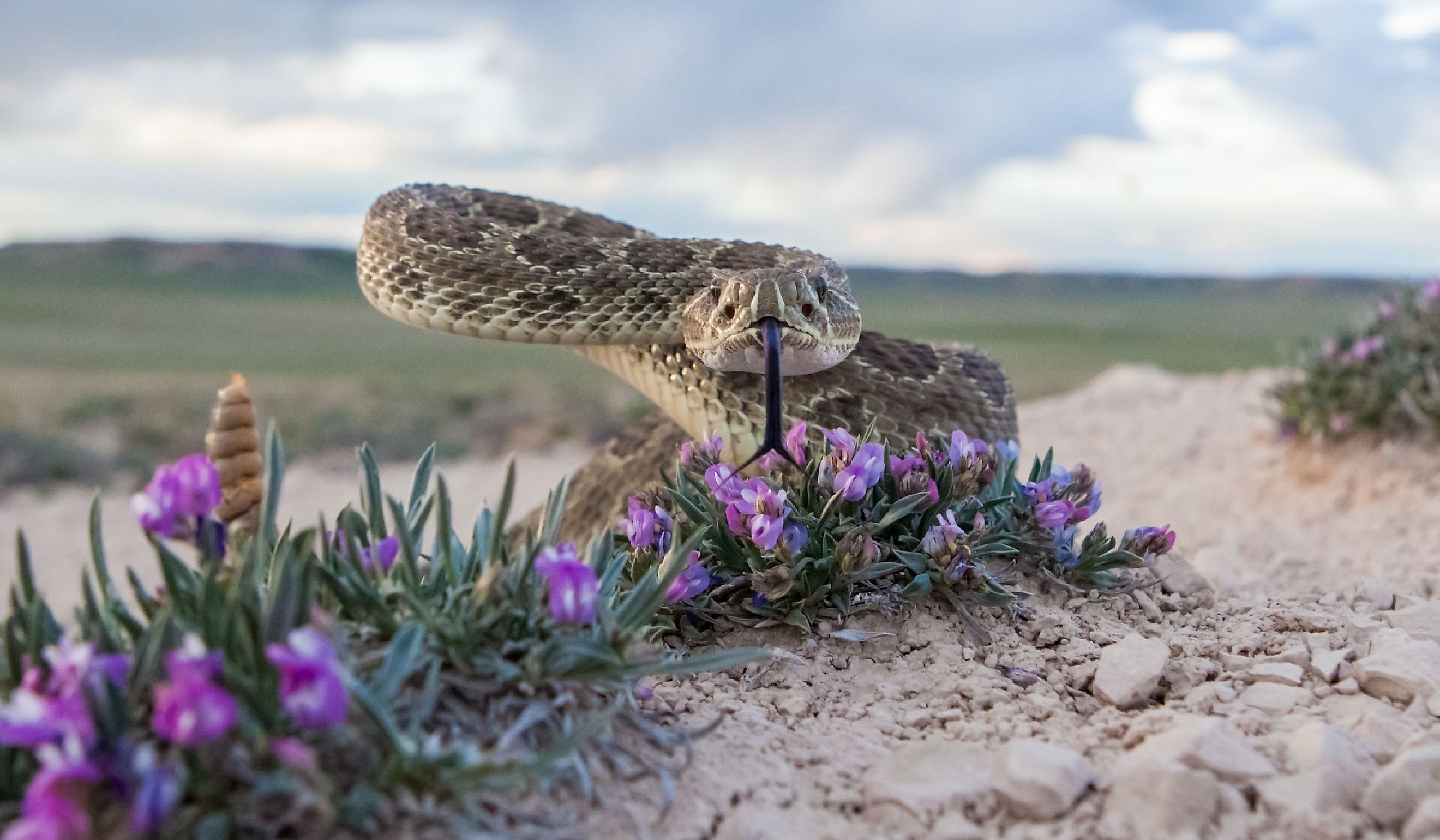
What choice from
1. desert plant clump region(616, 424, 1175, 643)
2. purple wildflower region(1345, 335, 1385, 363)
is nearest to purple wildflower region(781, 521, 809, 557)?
desert plant clump region(616, 424, 1175, 643)

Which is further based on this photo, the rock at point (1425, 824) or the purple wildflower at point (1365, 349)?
the purple wildflower at point (1365, 349)

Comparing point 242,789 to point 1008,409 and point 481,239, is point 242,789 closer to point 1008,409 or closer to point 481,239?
point 481,239

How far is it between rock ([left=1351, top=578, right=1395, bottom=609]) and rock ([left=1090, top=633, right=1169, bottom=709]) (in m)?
1.43

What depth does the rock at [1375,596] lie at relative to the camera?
457 centimetres

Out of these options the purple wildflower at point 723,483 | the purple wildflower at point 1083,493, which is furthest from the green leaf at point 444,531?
the purple wildflower at point 1083,493

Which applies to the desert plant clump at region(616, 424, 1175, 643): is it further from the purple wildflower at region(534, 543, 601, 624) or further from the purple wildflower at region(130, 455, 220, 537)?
the purple wildflower at region(130, 455, 220, 537)

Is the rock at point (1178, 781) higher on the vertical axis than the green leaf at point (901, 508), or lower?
lower

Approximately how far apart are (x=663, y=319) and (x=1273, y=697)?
10.4ft

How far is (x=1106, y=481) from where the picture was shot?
11.3 metres

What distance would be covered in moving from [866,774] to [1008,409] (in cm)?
333

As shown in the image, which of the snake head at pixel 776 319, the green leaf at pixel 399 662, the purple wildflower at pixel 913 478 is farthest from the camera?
the snake head at pixel 776 319

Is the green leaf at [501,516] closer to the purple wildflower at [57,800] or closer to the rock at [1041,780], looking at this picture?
the purple wildflower at [57,800]

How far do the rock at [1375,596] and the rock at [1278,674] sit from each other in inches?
44.7

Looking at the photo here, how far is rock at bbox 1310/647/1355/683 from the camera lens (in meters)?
3.64
